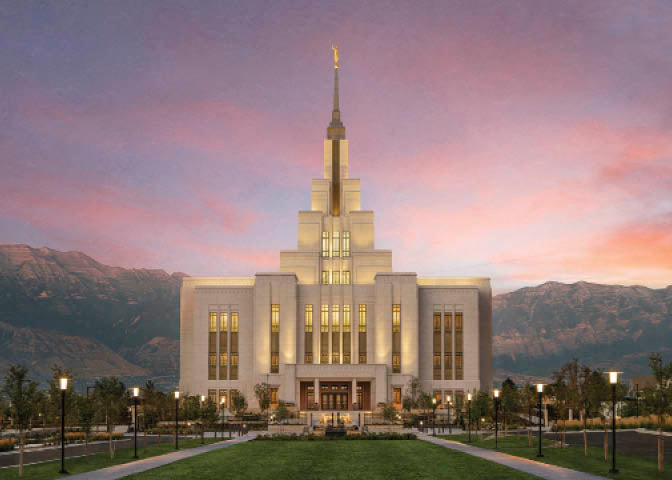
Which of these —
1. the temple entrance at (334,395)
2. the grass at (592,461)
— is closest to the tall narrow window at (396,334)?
the temple entrance at (334,395)

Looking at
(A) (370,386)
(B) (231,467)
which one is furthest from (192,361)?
(B) (231,467)

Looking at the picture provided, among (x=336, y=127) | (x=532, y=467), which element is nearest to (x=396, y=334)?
(x=336, y=127)

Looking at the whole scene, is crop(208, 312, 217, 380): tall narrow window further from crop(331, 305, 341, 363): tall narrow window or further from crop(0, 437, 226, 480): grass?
crop(0, 437, 226, 480): grass

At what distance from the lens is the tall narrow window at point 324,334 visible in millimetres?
A: 103875

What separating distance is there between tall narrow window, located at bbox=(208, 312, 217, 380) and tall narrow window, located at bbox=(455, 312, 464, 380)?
3546 cm

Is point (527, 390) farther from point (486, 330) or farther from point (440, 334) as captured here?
point (486, 330)

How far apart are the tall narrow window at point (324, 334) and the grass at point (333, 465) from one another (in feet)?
193

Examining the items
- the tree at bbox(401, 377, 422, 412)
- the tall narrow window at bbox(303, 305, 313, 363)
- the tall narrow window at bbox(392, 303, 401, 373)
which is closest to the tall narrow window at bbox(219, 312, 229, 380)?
the tall narrow window at bbox(303, 305, 313, 363)

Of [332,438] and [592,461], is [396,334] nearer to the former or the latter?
[332,438]

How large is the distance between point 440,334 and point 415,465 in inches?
2872

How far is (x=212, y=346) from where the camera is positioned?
105 meters

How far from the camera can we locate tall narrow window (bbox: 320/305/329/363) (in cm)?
10388

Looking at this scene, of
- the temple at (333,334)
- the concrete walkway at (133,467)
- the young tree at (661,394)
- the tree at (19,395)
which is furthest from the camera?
the temple at (333,334)

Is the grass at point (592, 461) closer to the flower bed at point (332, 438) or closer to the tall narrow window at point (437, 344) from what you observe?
the flower bed at point (332, 438)
